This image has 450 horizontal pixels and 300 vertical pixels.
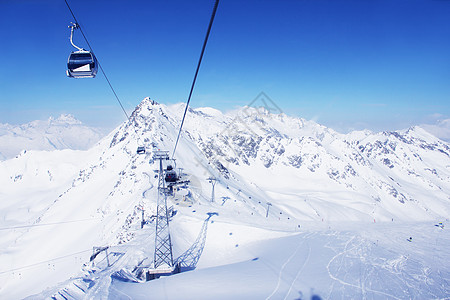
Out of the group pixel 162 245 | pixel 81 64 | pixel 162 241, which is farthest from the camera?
pixel 162 241

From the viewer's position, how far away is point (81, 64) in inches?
436

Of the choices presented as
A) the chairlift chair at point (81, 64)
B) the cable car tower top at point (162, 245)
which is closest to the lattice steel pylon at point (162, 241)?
the cable car tower top at point (162, 245)

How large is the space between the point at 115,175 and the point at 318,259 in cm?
10817

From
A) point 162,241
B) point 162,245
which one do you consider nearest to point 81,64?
point 162,245

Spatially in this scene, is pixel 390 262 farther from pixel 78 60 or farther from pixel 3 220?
pixel 3 220

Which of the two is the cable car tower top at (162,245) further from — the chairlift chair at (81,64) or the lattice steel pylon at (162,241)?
the chairlift chair at (81,64)

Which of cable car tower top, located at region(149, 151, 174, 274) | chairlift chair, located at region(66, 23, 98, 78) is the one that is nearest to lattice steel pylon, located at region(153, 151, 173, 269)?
cable car tower top, located at region(149, 151, 174, 274)

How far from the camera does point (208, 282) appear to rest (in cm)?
1802

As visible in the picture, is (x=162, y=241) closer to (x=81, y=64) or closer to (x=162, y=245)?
(x=162, y=245)

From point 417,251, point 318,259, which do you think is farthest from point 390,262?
point 417,251

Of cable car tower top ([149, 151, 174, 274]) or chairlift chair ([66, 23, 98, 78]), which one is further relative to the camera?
cable car tower top ([149, 151, 174, 274])

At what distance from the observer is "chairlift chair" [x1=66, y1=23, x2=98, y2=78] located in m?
11.0

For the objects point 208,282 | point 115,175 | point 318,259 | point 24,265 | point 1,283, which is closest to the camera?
point 208,282

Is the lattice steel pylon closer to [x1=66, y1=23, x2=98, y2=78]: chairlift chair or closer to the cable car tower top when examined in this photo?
the cable car tower top
